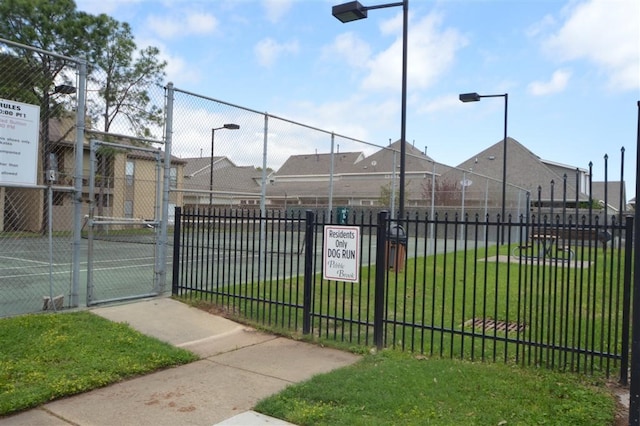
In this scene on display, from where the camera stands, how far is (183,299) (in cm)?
816

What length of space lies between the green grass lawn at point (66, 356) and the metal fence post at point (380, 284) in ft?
7.01

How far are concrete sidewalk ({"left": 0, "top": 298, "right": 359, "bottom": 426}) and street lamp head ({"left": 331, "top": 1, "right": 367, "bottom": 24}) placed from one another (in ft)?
18.9

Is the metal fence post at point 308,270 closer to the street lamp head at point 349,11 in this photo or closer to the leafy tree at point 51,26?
the street lamp head at point 349,11

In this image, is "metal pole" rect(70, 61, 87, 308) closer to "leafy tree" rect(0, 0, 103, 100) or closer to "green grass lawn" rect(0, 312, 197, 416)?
"green grass lawn" rect(0, 312, 197, 416)

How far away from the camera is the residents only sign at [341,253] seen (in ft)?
21.0

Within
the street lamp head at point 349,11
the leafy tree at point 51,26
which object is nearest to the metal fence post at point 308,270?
the street lamp head at point 349,11

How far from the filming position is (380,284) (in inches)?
245

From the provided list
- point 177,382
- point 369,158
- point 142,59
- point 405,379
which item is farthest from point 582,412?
point 369,158

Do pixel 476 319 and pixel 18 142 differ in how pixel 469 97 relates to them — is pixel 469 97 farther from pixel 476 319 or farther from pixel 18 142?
pixel 18 142

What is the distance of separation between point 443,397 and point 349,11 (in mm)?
7079

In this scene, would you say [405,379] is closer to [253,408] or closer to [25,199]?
[253,408]

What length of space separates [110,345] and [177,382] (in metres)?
1.25

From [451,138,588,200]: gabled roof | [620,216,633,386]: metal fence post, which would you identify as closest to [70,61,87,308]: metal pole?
[620,216,633,386]: metal fence post

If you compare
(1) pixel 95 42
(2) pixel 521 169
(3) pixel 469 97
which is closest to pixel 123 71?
(1) pixel 95 42
